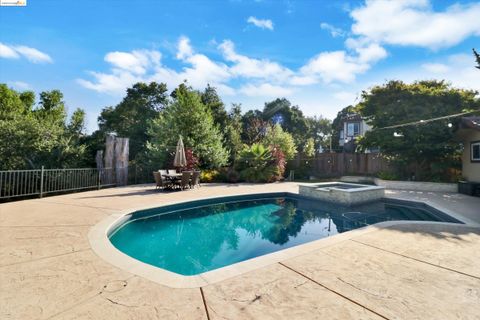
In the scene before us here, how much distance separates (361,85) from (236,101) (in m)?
12.8

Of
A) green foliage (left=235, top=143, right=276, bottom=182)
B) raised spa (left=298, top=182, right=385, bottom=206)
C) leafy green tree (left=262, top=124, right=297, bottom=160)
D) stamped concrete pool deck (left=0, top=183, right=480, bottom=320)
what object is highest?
leafy green tree (left=262, top=124, right=297, bottom=160)

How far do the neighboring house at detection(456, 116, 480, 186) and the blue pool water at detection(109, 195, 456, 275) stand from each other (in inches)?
194

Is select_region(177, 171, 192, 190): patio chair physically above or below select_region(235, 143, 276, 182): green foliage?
below

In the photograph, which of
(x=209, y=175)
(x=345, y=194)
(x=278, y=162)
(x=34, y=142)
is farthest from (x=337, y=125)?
(x=34, y=142)

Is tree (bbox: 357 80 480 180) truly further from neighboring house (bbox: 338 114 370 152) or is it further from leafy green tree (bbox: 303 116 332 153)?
leafy green tree (bbox: 303 116 332 153)

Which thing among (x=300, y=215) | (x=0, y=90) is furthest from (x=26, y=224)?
(x=0, y=90)

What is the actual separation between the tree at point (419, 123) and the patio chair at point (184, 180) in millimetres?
10041

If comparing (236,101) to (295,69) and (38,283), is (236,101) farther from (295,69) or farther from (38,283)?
(38,283)

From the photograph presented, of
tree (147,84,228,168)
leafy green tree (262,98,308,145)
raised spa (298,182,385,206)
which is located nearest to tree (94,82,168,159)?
tree (147,84,228,168)

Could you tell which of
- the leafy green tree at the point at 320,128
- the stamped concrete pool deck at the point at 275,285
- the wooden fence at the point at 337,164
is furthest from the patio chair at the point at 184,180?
the leafy green tree at the point at 320,128

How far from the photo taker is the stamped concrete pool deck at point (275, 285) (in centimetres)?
218

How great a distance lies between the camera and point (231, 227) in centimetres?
662

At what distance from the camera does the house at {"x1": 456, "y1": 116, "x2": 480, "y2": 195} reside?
32.3ft

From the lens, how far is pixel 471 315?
2176 millimetres
